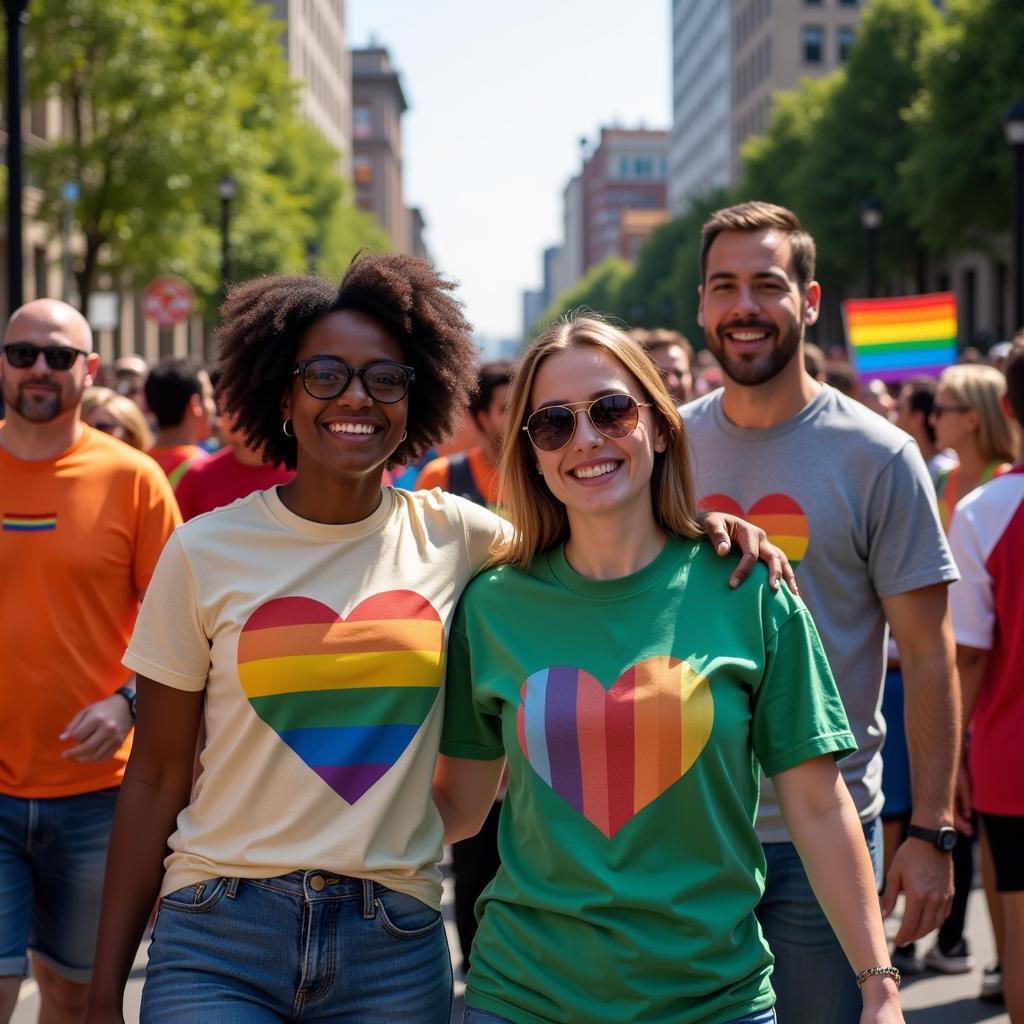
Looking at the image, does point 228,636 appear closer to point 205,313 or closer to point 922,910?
point 922,910

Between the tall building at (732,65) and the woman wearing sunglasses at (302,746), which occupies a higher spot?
the tall building at (732,65)

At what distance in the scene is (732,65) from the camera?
103 metres

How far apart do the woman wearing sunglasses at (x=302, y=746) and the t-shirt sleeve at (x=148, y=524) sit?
1395 mm

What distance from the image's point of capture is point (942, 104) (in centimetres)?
3834

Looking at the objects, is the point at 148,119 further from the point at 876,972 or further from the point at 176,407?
the point at 876,972

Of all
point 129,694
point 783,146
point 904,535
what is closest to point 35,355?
point 129,694

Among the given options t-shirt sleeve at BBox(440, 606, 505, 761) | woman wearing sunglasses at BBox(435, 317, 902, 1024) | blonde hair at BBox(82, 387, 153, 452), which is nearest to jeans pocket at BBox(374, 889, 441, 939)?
woman wearing sunglasses at BBox(435, 317, 902, 1024)

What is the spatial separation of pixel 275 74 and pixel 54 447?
35.4m

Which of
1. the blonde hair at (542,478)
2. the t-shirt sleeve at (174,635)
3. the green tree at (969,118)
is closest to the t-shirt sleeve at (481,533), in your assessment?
the blonde hair at (542,478)

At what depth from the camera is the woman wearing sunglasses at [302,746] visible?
2961 millimetres

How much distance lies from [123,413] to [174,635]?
211 inches

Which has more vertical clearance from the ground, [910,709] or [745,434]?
[745,434]

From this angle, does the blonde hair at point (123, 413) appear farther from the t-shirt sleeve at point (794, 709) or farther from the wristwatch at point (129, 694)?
the t-shirt sleeve at point (794, 709)

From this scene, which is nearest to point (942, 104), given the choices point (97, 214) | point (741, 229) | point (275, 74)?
point (275, 74)
